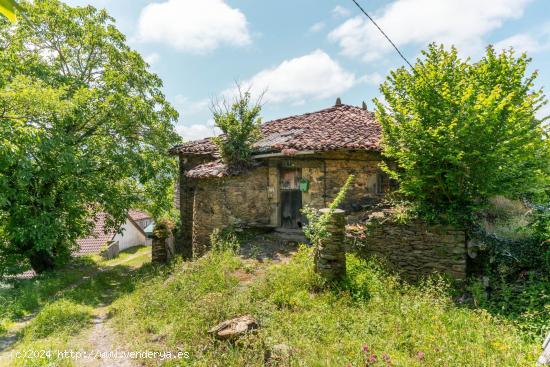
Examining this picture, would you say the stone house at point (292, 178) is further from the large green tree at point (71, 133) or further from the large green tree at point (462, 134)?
the large green tree at point (71, 133)

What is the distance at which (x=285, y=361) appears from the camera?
13.8 feet

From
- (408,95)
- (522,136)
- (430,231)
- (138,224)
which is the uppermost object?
(408,95)

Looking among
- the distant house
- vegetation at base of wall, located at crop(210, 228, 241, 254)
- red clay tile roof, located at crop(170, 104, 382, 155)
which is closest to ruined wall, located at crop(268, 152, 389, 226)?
red clay tile roof, located at crop(170, 104, 382, 155)

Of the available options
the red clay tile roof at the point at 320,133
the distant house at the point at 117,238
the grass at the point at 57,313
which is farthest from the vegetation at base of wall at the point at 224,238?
the distant house at the point at 117,238

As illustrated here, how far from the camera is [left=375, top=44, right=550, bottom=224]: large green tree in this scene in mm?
6410

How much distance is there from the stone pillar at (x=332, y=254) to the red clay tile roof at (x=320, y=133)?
339 centimetres

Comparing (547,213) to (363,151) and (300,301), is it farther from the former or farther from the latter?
(300,301)

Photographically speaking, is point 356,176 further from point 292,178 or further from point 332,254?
point 332,254

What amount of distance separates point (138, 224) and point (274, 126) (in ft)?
75.2

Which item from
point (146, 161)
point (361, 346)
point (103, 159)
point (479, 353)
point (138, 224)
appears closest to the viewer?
point (479, 353)

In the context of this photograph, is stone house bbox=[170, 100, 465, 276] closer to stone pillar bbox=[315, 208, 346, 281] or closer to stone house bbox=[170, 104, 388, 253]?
stone house bbox=[170, 104, 388, 253]

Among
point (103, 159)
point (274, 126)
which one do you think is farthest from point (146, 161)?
point (274, 126)

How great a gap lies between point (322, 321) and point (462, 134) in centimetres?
459

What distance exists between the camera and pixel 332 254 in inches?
251
